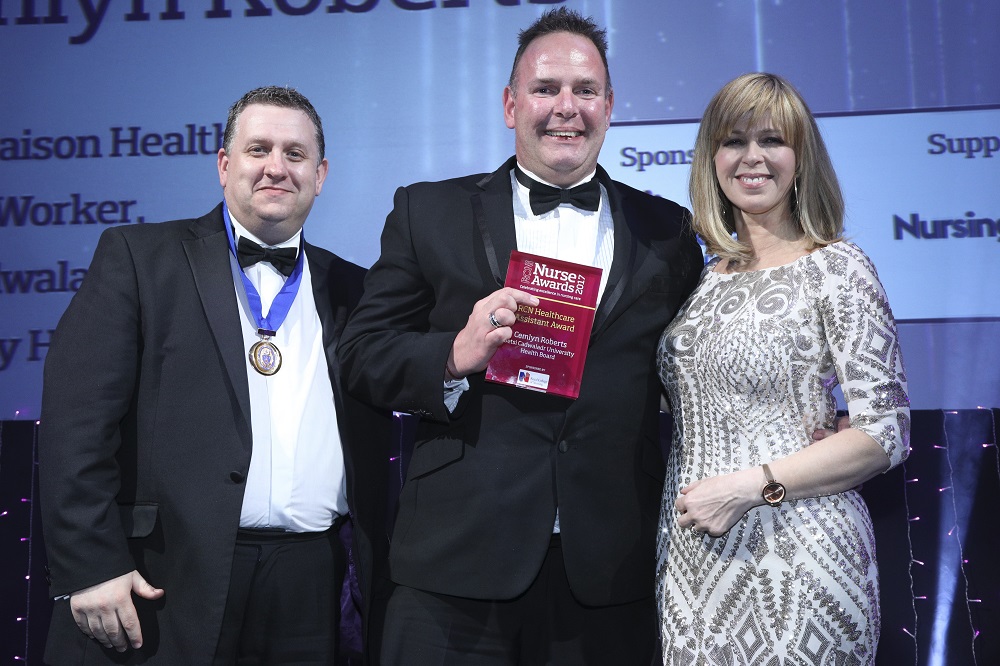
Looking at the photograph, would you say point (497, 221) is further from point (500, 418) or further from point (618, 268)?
point (500, 418)

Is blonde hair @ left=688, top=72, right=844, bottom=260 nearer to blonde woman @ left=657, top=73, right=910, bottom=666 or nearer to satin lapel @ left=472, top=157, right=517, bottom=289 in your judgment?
blonde woman @ left=657, top=73, right=910, bottom=666

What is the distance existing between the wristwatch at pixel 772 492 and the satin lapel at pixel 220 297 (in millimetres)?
1351

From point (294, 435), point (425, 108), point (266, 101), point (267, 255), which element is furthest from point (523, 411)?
point (425, 108)

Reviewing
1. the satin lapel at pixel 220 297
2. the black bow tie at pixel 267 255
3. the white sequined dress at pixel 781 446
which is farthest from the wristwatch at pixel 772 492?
the black bow tie at pixel 267 255

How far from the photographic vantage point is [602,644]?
2.26 metres

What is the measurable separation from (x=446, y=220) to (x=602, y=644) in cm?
117

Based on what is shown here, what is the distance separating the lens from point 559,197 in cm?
245

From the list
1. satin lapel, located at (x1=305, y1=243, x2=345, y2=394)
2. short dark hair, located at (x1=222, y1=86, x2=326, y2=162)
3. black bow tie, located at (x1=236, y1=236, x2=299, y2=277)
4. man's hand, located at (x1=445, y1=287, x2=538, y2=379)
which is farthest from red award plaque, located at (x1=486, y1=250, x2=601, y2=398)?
short dark hair, located at (x1=222, y1=86, x2=326, y2=162)

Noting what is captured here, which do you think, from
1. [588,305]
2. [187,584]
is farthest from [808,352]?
[187,584]

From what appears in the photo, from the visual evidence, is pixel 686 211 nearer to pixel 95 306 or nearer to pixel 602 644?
pixel 602 644

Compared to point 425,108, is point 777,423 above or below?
below

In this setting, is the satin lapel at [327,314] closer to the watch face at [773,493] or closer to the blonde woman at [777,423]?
the blonde woman at [777,423]

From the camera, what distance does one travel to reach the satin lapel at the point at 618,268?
7.53 ft

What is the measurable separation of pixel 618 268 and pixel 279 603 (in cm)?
131
